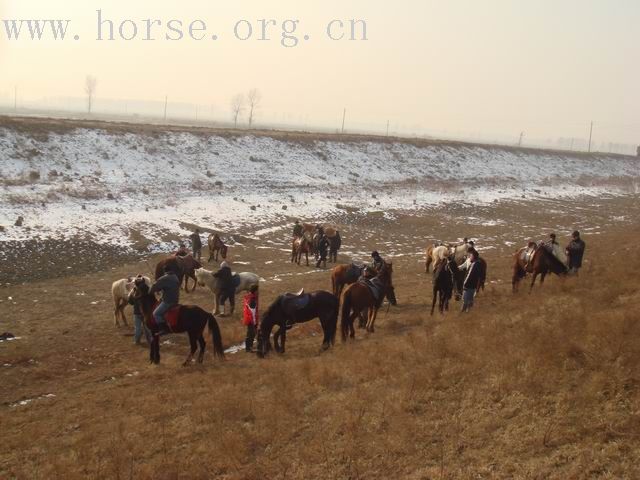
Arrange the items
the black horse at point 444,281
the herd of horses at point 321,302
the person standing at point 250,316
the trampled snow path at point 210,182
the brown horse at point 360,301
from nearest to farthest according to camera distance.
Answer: the herd of horses at point 321,302 < the person standing at point 250,316 < the brown horse at point 360,301 < the black horse at point 444,281 < the trampled snow path at point 210,182

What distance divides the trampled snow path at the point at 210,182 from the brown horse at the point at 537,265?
17.3 meters

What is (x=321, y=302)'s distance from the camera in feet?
40.1

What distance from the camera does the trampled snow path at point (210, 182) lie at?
93.2 ft

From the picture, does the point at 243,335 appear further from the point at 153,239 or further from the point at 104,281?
the point at 153,239

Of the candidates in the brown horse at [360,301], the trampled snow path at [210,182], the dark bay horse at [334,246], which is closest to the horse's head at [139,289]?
the brown horse at [360,301]

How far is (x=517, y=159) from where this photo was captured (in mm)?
69000

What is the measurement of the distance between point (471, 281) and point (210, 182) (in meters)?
28.4

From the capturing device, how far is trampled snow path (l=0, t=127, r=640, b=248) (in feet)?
93.2

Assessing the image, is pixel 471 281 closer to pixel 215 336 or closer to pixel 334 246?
pixel 215 336

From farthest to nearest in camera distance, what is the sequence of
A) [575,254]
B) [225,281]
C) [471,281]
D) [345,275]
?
[575,254]
[345,275]
[225,281]
[471,281]

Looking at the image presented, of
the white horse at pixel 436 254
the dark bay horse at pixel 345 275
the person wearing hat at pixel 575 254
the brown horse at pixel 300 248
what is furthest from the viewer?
the brown horse at pixel 300 248

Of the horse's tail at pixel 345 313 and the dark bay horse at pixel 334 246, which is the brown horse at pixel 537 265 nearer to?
the horse's tail at pixel 345 313

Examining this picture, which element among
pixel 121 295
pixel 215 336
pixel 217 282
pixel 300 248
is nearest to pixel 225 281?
pixel 217 282

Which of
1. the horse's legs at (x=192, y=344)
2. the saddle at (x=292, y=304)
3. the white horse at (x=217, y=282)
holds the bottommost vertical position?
the horse's legs at (x=192, y=344)
